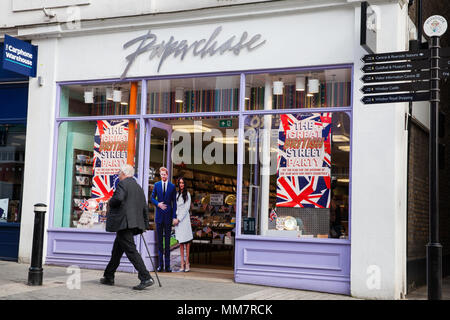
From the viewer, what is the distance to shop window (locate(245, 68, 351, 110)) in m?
10.3

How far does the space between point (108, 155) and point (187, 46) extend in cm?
283

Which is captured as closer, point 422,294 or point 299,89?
point 422,294

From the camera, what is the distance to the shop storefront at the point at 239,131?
10.1 meters

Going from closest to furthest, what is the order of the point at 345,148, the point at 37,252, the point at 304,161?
the point at 37,252 < the point at 345,148 < the point at 304,161

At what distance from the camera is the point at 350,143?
10.0 metres

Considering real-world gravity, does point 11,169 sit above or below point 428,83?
below

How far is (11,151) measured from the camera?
13141mm

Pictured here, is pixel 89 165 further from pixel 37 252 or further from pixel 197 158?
pixel 37 252

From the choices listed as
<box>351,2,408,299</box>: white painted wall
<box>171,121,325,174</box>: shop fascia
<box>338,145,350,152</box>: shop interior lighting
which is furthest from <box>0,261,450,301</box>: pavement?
<box>338,145,350,152</box>: shop interior lighting

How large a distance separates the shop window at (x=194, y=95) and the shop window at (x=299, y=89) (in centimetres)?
→ 37

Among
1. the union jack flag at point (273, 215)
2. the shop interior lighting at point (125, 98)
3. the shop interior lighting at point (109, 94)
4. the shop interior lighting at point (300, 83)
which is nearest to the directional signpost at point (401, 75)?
the shop interior lighting at point (300, 83)

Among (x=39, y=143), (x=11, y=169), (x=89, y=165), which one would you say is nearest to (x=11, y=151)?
(x=11, y=169)

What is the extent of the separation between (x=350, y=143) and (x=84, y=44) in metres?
5.97

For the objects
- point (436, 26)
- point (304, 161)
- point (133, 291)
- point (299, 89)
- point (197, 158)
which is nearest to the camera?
point (436, 26)
